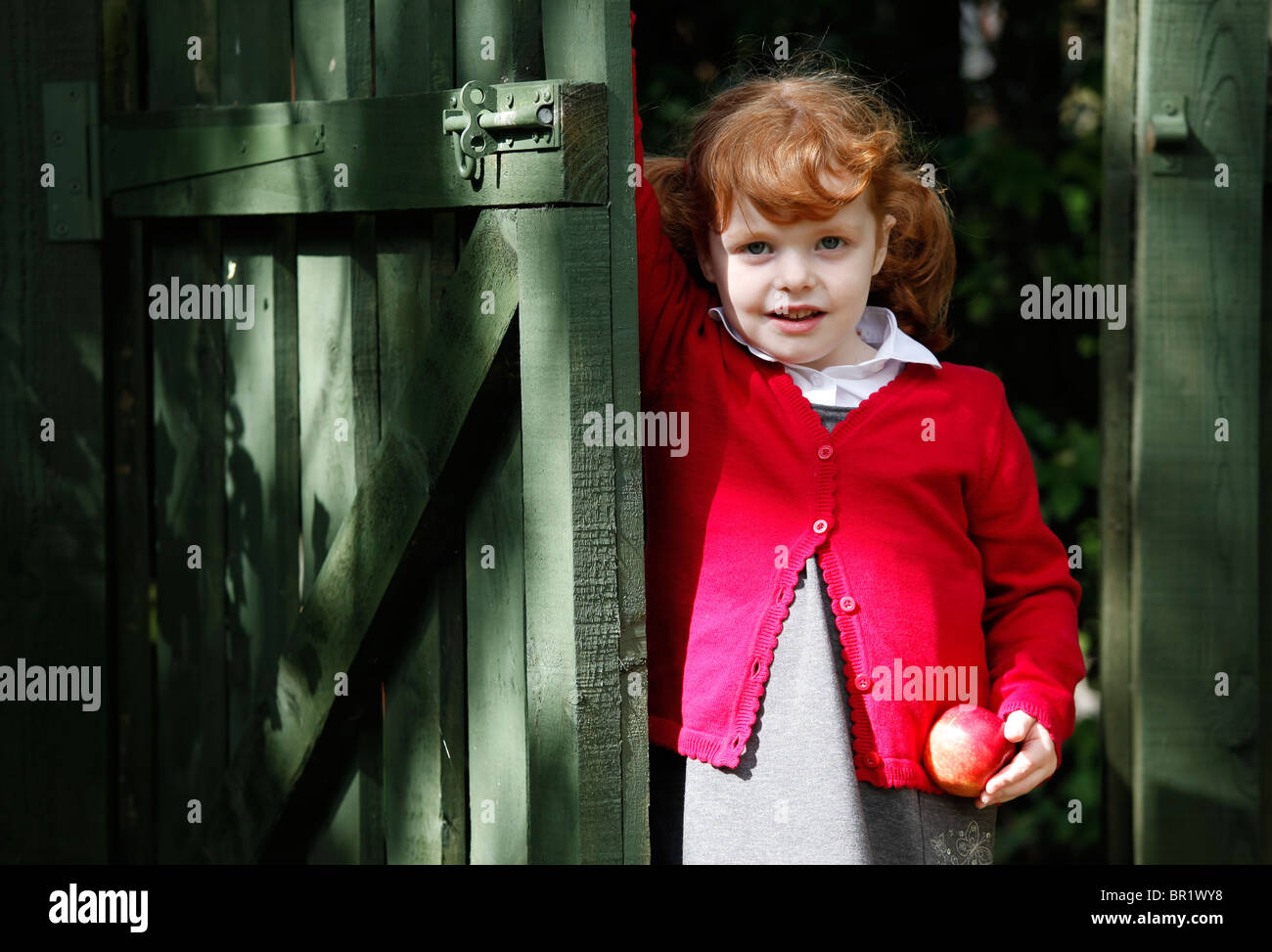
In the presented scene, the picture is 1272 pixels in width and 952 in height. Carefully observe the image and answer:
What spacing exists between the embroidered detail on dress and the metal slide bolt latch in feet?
4.27

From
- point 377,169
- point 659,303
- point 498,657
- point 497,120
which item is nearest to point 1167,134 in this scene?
point 659,303

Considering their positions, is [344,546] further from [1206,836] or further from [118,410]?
[1206,836]

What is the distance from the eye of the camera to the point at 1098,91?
15.0ft

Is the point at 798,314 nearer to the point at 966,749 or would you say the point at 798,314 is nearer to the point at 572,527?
the point at 572,527

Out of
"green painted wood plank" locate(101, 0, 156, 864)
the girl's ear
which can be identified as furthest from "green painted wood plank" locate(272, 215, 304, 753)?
the girl's ear

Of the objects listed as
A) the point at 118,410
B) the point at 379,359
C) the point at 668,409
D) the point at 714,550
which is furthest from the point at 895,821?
the point at 118,410

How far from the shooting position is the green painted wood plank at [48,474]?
111 inches

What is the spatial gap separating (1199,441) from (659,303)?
4.32 feet

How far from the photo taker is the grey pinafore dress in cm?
226

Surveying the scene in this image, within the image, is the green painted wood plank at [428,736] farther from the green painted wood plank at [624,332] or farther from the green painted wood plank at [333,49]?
the green painted wood plank at [333,49]

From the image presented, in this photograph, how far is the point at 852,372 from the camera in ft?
7.95

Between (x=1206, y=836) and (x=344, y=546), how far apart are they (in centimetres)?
191

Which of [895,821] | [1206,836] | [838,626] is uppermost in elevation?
[838,626]

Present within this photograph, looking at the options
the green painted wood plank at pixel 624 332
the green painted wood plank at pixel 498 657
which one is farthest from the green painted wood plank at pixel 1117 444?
the green painted wood plank at pixel 498 657
